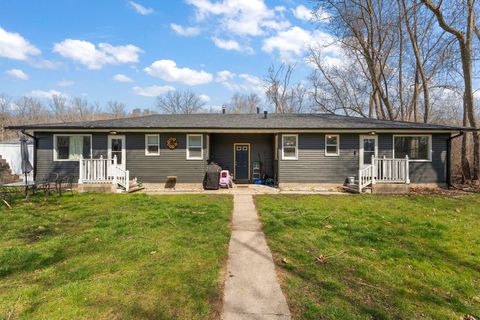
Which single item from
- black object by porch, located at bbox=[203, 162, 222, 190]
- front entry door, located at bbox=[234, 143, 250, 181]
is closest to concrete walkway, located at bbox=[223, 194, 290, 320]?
black object by porch, located at bbox=[203, 162, 222, 190]

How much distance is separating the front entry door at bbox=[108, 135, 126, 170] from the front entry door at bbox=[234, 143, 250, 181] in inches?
216

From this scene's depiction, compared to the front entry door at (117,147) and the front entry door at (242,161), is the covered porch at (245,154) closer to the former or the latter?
the front entry door at (242,161)

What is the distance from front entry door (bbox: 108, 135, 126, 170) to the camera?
11.9 m

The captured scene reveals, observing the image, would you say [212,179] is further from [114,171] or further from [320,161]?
[320,161]

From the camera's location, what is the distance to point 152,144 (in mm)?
12008

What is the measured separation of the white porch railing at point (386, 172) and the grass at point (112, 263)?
6.95 m

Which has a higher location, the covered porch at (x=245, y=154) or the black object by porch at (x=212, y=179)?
the covered porch at (x=245, y=154)

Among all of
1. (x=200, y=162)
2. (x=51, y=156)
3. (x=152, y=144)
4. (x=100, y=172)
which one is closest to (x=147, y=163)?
(x=152, y=144)

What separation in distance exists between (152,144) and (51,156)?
463 cm

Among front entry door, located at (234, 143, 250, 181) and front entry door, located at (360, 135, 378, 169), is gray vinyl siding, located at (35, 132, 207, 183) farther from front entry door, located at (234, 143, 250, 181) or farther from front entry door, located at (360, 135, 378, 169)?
front entry door, located at (360, 135, 378, 169)

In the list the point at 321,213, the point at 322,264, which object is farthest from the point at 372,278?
the point at 321,213

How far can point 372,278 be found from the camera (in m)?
3.41

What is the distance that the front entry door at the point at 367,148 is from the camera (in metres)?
11.9

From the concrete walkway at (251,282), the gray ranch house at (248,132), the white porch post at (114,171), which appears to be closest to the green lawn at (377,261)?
the concrete walkway at (251,282)
